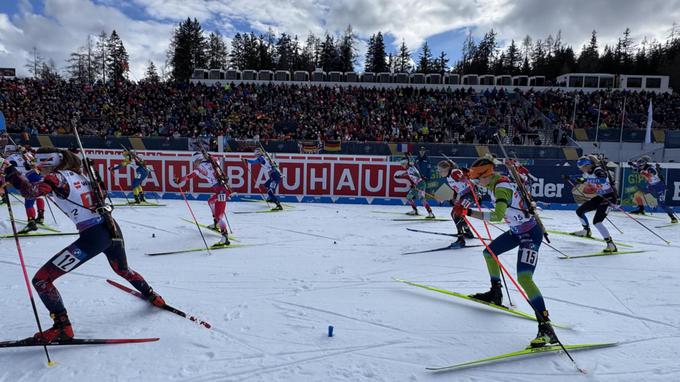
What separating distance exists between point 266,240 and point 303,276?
2.93 metres

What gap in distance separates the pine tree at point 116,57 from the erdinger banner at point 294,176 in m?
52.8

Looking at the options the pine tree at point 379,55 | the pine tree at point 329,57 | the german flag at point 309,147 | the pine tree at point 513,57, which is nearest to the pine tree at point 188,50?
the pine tree at point 329,57

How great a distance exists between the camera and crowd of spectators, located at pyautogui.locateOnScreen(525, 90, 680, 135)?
29.0 m

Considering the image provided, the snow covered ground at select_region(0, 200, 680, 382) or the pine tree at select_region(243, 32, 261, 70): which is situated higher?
the pine tree at select_region(243, 32, 261, 70)

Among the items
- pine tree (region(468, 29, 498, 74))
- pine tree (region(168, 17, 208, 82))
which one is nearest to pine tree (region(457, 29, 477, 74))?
pine tree (region(468, 29, 498, 74))

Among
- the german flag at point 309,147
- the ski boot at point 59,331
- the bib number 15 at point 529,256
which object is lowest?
the ski boot at point 59,331

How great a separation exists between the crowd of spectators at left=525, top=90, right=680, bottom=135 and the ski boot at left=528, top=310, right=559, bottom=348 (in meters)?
26.2

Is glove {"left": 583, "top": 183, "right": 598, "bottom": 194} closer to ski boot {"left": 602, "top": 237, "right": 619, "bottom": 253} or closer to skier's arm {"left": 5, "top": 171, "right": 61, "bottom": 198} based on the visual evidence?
ski boot {"left": 602, "top": 237, "right": 619, "bottom": 253}

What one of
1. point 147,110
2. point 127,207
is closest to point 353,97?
point 147,110

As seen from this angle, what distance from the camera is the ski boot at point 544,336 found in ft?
15.1

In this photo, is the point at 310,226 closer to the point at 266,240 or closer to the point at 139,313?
the point at 266,240

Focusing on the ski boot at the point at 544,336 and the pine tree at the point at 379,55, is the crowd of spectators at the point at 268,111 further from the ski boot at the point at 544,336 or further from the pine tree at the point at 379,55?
the pine tree at the point at 379,55

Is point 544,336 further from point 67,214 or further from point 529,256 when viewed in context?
point 67,214

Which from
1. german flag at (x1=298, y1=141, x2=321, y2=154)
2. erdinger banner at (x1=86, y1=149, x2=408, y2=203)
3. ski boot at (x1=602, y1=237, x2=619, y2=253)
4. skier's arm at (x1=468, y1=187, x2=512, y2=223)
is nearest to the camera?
skier's arm at (x1=468, y1=187, x2=512, y2=223)
